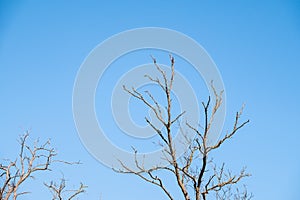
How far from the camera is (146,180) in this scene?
5605 millimetres

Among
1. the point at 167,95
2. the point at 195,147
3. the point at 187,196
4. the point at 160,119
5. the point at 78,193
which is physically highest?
the point at 78,193

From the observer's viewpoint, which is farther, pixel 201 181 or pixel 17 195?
pixel 17 195

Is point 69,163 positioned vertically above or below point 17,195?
above

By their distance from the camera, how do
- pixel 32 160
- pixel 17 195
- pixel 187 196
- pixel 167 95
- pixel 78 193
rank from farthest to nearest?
pixel 78 193 → pixel 32 160 → pixel 17 195 → pixel 167 95 → pixel 187 196

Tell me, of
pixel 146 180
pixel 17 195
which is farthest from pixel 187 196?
pixel 17 195

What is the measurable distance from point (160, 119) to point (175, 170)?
2.82 feet

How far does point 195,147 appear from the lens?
221 inches

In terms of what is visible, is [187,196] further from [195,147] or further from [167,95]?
[167,95]

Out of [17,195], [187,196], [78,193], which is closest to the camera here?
[187,196]

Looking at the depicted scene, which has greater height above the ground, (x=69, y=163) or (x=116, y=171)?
(x=69, y=163)

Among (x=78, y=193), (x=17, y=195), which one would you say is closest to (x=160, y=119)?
(x=17, y=195)

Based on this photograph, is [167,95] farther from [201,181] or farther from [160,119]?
[201,181]

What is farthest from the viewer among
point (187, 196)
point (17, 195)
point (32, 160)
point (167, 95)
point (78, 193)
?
point (78, 193)

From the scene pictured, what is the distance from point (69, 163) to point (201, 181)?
20.9 feet
